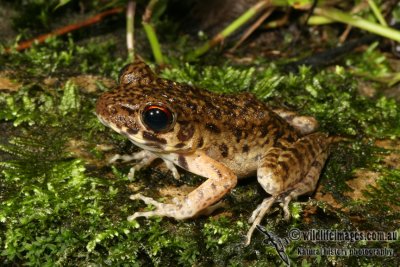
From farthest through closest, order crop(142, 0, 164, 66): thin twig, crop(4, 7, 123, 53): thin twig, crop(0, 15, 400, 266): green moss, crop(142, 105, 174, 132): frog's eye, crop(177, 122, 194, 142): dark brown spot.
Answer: crop(4, 7, 123, 53): thin twig
crop(142, 0, 164, 66): thin twig
crop(177, 122, 194, 142): dark brown spot
crop(142, 105, 174, 132): frog's eye
crop(0, 15, 400, 266): green moss

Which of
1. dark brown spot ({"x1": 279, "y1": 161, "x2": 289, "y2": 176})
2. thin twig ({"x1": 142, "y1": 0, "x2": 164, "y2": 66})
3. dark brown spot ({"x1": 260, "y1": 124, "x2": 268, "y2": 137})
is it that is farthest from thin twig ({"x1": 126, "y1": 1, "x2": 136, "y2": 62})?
dark brown spot ({"x1": 279, "y1": 161, "x2": 289, "y2": 176})

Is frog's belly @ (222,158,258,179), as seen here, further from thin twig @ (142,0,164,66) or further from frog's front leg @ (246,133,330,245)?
thin twig @ (142,0,164,66)

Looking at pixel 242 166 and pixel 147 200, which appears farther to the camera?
pixel 242 166

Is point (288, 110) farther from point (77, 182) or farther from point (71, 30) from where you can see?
point (71, 30)

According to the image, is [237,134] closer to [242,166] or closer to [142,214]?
[242,166]

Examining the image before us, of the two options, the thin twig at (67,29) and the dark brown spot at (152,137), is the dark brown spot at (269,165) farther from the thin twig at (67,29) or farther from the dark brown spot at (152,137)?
the thin twig at (67,29)

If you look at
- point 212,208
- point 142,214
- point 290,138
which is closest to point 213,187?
point 212,208
